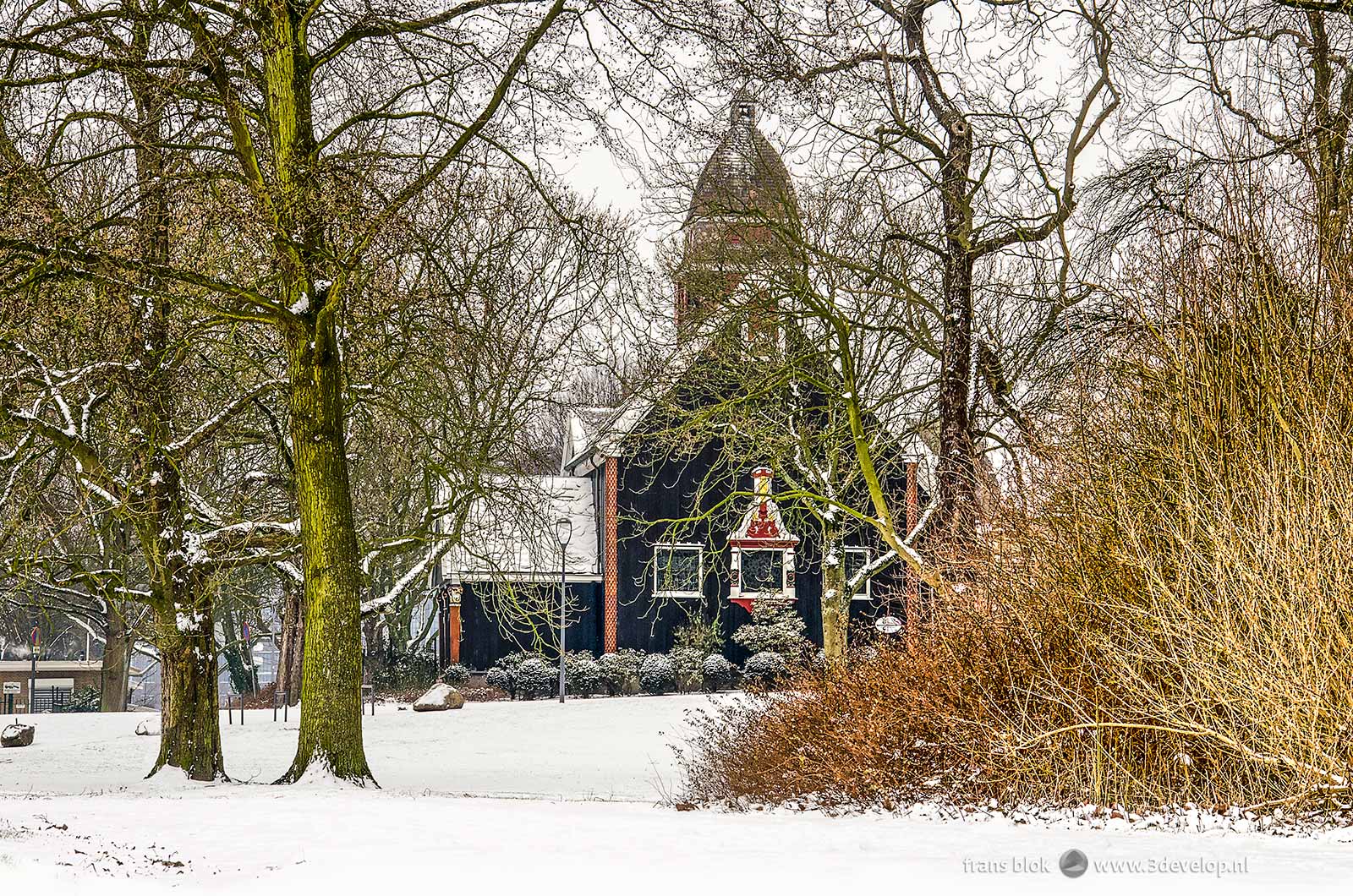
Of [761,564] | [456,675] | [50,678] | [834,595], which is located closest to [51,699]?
[50,678]

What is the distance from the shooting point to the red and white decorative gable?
33.3 meters

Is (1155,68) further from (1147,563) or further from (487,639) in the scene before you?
(487,639)

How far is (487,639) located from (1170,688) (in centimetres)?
2736

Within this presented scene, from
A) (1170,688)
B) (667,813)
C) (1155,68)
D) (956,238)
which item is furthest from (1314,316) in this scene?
(1155,68)

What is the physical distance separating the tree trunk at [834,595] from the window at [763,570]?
9854 millimetres

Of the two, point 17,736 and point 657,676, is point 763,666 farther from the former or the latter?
point 17,736

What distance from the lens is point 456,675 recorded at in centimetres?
3269

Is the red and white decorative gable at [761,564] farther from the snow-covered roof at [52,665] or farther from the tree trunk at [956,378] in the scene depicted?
the snow-covered roof at [52,665]

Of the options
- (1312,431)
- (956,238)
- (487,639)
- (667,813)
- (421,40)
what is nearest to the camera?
(1312,431)

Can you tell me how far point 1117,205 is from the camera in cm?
1568

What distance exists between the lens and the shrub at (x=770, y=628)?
31.8 meters

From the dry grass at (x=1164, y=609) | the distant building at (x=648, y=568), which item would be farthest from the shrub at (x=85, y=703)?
the dry grass at (x=1164, y=609)

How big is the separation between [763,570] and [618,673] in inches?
200

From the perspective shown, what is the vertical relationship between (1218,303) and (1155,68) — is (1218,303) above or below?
below
